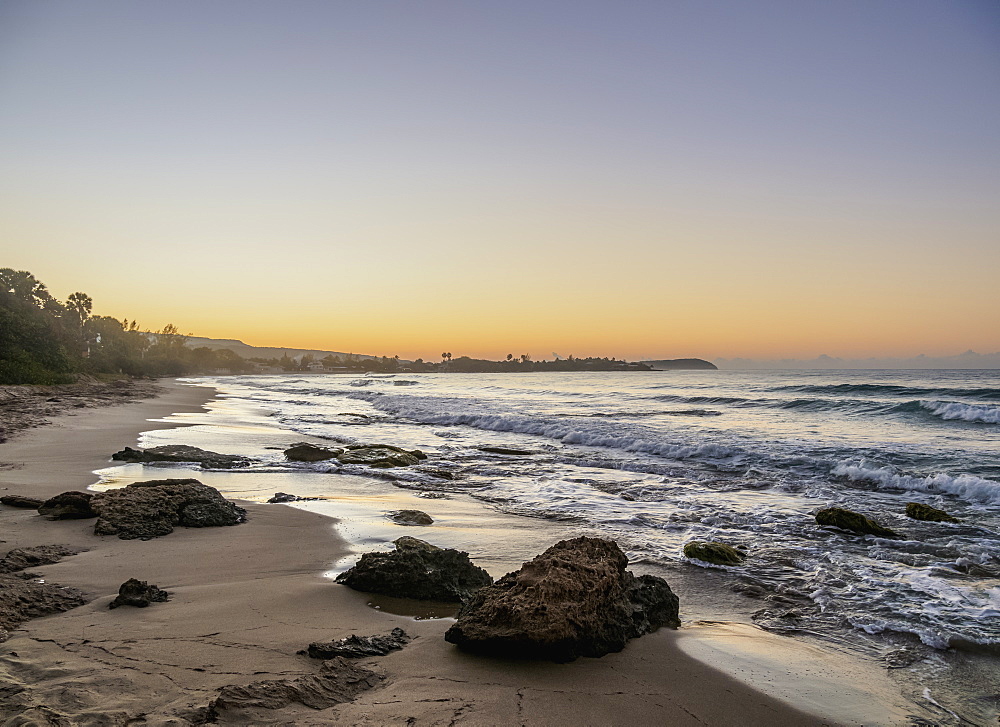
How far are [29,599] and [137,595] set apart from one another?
0.65m

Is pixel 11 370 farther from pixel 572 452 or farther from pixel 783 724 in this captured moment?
pixel 783 724

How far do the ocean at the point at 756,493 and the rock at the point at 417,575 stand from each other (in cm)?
142

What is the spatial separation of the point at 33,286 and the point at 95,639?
214 ft

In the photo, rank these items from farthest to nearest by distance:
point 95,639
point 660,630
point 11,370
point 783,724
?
point 11,370 → point 660,630 → point 95,639 → point 783,724

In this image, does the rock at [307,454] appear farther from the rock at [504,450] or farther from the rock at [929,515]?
the rock at [929,515]

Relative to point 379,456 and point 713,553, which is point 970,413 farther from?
point 379,456

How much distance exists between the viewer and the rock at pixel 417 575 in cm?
468

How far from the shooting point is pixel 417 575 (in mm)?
4719

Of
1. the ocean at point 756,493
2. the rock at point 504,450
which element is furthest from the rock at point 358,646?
the rock at point 504,450

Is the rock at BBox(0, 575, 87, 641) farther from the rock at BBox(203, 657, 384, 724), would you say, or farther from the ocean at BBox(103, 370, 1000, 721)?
the ocean at BBox(103, 370, 1000, 721)

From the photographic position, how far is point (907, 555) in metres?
6.50

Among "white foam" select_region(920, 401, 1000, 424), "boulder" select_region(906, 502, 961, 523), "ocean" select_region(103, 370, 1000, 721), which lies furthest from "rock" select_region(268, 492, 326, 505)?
"white foam" select_region(920, 401, 1000, 424)

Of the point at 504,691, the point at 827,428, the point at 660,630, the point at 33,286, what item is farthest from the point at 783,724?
the point at 33,286

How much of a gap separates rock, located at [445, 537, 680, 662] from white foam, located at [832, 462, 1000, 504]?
8917 mm
